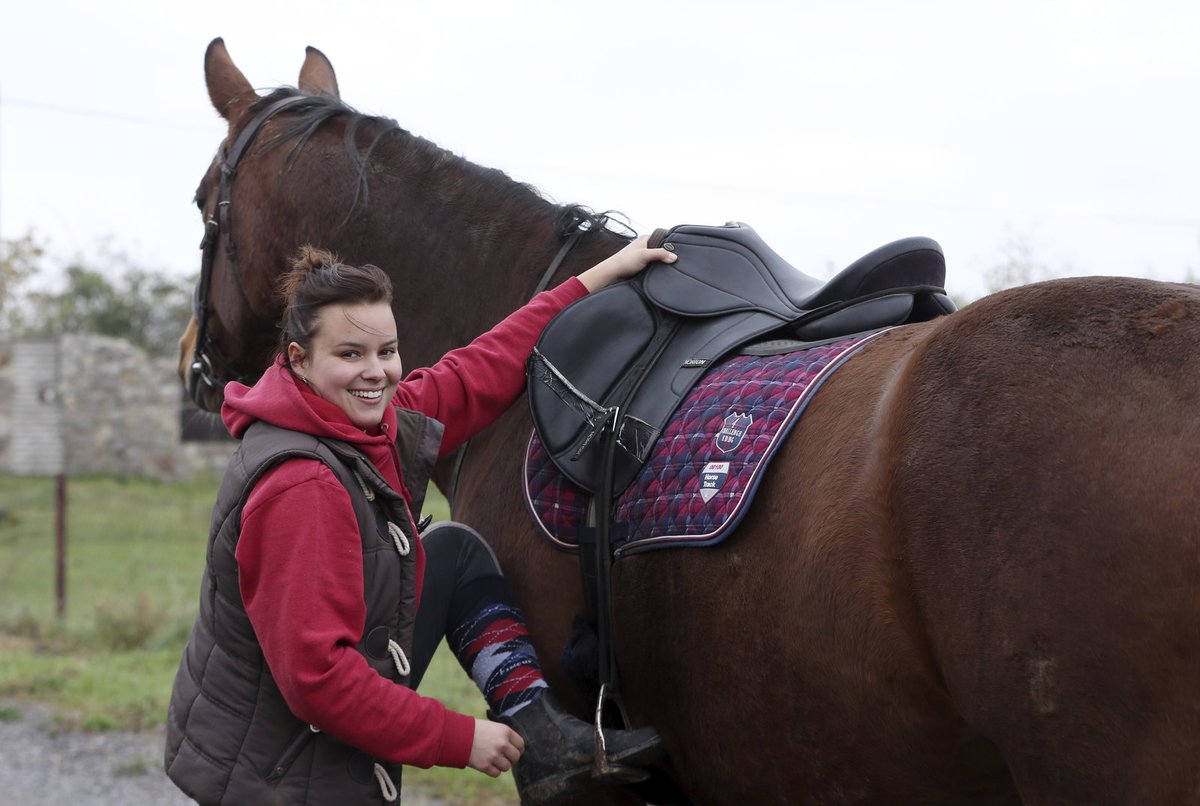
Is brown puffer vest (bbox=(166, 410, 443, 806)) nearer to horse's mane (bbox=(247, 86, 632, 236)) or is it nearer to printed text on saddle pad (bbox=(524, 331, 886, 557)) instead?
printed text on saddle pad (bbox=(524, 331, 886, 557))

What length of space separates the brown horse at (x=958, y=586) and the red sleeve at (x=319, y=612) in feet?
1.53

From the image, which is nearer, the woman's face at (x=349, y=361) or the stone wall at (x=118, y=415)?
the woman's face at (x=349, y=361)

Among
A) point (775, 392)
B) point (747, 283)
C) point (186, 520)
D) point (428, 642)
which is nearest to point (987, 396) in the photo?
Answer: point (775, 392)

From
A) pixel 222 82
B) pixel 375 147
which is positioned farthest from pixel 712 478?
pixel 222 82

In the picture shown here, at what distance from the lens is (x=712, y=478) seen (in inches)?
72.5

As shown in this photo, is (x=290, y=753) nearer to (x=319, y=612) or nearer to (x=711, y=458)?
(x=319, y=612)

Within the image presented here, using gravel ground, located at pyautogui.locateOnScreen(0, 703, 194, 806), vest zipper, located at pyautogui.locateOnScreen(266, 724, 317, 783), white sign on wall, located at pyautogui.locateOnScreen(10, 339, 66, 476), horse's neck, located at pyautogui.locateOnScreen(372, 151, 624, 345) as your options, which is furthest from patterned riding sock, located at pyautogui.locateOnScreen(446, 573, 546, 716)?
white sign on wall, located at pyautogui.locateOnScreen(10, 339, 66, 476)

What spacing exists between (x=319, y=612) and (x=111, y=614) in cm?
568

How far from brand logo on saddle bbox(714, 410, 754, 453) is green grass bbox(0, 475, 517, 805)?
8.54ft

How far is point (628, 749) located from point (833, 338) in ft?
2.77

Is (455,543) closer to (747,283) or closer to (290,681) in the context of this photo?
(290,681)

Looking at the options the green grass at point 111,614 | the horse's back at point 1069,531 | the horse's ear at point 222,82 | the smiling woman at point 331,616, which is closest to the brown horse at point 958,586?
the horse's back at point 1069,531

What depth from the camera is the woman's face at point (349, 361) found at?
1.84 metres

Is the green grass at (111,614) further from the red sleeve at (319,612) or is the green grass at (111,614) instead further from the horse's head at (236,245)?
the red sleeve at (319,612)
